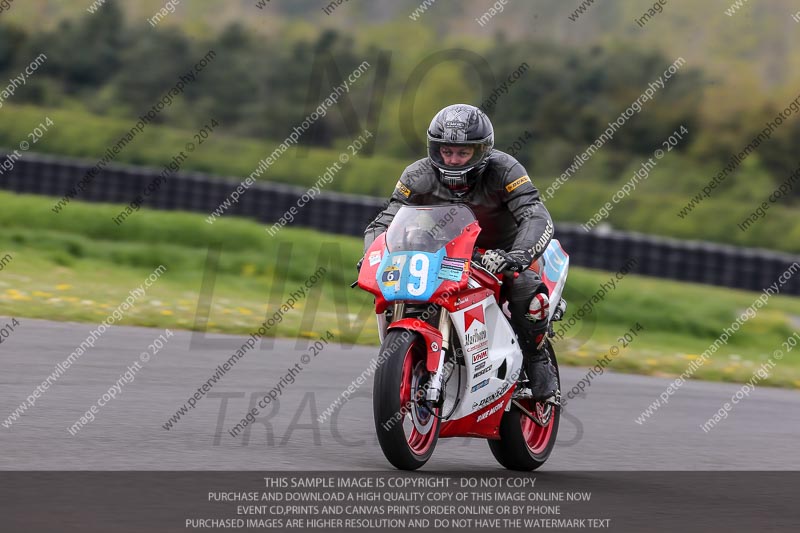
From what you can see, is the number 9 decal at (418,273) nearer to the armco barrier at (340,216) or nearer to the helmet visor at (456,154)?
the helmet visor at (456,154)

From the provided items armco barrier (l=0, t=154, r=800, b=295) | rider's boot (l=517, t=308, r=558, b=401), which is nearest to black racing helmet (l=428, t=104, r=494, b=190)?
rider's boot (l=517, t=308, r=558, b=401)

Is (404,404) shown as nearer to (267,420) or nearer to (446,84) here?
(267,420)

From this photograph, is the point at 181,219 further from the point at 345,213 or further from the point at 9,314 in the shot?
the point at 9,314

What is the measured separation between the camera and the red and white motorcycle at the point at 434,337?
655 centimetres

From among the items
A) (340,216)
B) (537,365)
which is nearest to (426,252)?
(537,365)

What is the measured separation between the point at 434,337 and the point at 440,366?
0.48 feet

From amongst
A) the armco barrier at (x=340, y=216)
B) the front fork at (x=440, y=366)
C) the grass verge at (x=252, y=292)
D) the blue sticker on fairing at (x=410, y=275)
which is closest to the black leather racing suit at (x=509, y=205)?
the blue sticker on fairing at (x=410, y=275)

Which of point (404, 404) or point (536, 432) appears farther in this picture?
point (536, 432)

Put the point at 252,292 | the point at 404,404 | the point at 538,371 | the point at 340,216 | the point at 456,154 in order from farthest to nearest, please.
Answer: the point at 340,216 < the point at 252,292 < the point at 538,371 < the point at 456,154 < the point at 404,404

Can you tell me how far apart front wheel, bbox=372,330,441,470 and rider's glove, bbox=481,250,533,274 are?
62cm

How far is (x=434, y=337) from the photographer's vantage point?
21.8ft

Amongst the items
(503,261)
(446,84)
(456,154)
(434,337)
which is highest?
(456,154)

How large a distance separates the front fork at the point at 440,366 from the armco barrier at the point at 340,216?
53.8ft

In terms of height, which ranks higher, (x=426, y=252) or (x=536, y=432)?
(x=426, y=252)
